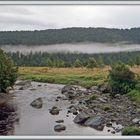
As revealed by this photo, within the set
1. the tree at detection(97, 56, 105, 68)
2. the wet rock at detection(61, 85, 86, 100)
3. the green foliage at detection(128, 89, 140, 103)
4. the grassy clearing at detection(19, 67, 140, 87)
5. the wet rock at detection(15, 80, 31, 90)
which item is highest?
the tree at detection(97, 56, 105, 68)

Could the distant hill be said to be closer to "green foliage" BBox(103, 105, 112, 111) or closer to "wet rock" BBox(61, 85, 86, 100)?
"wet rock" BBox(61, 85, 86, 100)

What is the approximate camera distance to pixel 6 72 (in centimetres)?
1060

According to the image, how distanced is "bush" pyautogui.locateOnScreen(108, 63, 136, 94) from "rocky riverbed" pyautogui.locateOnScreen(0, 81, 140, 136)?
0.04 meters

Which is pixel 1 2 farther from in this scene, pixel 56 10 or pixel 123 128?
pixel 123 128

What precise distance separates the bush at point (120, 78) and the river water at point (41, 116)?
9.2 inches

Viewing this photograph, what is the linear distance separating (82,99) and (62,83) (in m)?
0.14

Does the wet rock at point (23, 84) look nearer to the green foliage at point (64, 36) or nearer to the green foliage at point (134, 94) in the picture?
the green foliage at point (64, 36)

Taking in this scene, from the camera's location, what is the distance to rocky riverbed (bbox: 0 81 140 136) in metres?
10.5

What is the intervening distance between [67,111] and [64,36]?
408 mm

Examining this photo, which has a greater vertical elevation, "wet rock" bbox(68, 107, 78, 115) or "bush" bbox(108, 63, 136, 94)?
"bush" bbox(108, 63, 136, 94)

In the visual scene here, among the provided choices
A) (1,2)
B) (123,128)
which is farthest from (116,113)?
(1,2)

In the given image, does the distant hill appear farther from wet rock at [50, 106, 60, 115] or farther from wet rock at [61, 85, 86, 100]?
wet rock at [50, 106, 60, 115]

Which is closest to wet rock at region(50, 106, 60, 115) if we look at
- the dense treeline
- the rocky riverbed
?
the rocky riverbed

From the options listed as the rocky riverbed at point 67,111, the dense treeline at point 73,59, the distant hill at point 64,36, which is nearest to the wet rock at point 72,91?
the rocky riverbed at point 67,111
